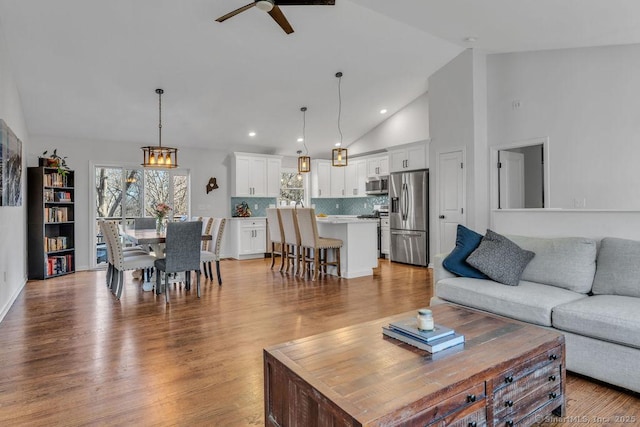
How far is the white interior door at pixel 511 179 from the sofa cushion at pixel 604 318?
3.58 metres

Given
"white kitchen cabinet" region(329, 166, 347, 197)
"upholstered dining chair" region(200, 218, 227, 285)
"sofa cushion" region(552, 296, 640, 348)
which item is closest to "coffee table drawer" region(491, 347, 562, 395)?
"sofa cushion" region(552, 296, 640, 348)

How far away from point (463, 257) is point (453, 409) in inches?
81.1

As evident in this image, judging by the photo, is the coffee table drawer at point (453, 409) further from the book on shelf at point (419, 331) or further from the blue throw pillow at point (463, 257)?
the blue throw pillow at point (463, 257)

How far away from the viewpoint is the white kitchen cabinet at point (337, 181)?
908cm

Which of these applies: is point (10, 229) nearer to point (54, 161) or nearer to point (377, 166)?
point (54, 161)

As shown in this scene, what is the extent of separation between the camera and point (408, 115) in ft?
24.5

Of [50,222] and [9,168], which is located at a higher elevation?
[9,168]

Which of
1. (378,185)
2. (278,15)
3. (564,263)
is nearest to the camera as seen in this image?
(564,263)

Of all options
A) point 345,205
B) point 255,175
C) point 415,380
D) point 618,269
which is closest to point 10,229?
point 255,175

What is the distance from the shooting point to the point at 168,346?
2.96 m

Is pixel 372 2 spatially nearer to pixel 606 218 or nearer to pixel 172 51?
pixel 172 51

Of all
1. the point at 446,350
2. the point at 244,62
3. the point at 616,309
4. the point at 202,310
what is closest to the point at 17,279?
the point at 202,310

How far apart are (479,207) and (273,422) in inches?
196

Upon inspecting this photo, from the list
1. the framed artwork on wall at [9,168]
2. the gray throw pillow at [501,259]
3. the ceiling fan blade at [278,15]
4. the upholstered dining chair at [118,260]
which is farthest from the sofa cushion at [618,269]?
the framed artwork on wall at [9,168]
